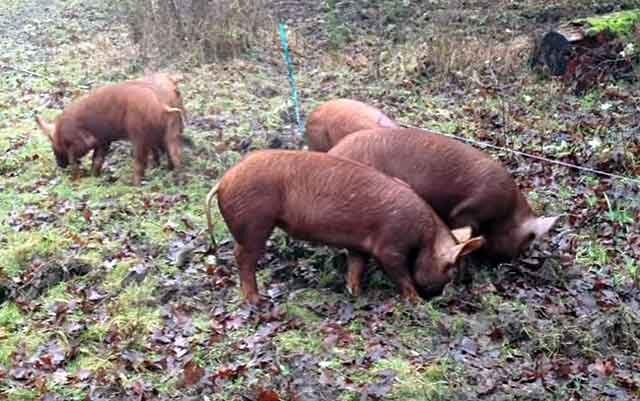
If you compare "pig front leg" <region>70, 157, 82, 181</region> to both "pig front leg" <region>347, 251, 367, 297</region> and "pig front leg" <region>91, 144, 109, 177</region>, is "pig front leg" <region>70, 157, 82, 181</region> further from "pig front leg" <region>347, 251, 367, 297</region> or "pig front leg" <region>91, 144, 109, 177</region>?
"pig front leg" <region>347, 251, 367, 297</region>

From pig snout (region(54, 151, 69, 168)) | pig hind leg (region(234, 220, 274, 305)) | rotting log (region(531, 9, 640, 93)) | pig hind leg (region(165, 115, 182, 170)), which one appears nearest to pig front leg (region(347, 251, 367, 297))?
pig hind leg (region(234, 220, 274, 305))

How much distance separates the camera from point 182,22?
1483 centimetres

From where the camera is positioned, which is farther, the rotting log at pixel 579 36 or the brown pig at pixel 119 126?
the rotting log at pixel 579 36

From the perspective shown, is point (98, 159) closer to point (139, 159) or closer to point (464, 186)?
point (139, 159)

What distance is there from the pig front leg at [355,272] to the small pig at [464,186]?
787mm

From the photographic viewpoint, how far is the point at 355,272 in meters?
6.74

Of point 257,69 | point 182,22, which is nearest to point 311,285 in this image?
point 257,69

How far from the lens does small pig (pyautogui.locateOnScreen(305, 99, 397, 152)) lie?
28.2 ft

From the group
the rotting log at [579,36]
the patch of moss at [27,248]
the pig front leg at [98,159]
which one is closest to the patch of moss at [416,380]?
the patch of moss at [27,248]

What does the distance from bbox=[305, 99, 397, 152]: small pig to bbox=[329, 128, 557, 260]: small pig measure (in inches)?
51.2

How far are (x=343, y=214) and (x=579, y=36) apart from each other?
7.22 metres

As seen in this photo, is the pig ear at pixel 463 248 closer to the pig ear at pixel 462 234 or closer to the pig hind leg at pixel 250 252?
the pig ear at pixel 462 234

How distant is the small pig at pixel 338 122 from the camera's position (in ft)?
28.2

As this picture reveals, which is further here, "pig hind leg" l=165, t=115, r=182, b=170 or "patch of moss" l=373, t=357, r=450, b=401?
"pig hind leg" l=165, t=115, r=182, b=170
